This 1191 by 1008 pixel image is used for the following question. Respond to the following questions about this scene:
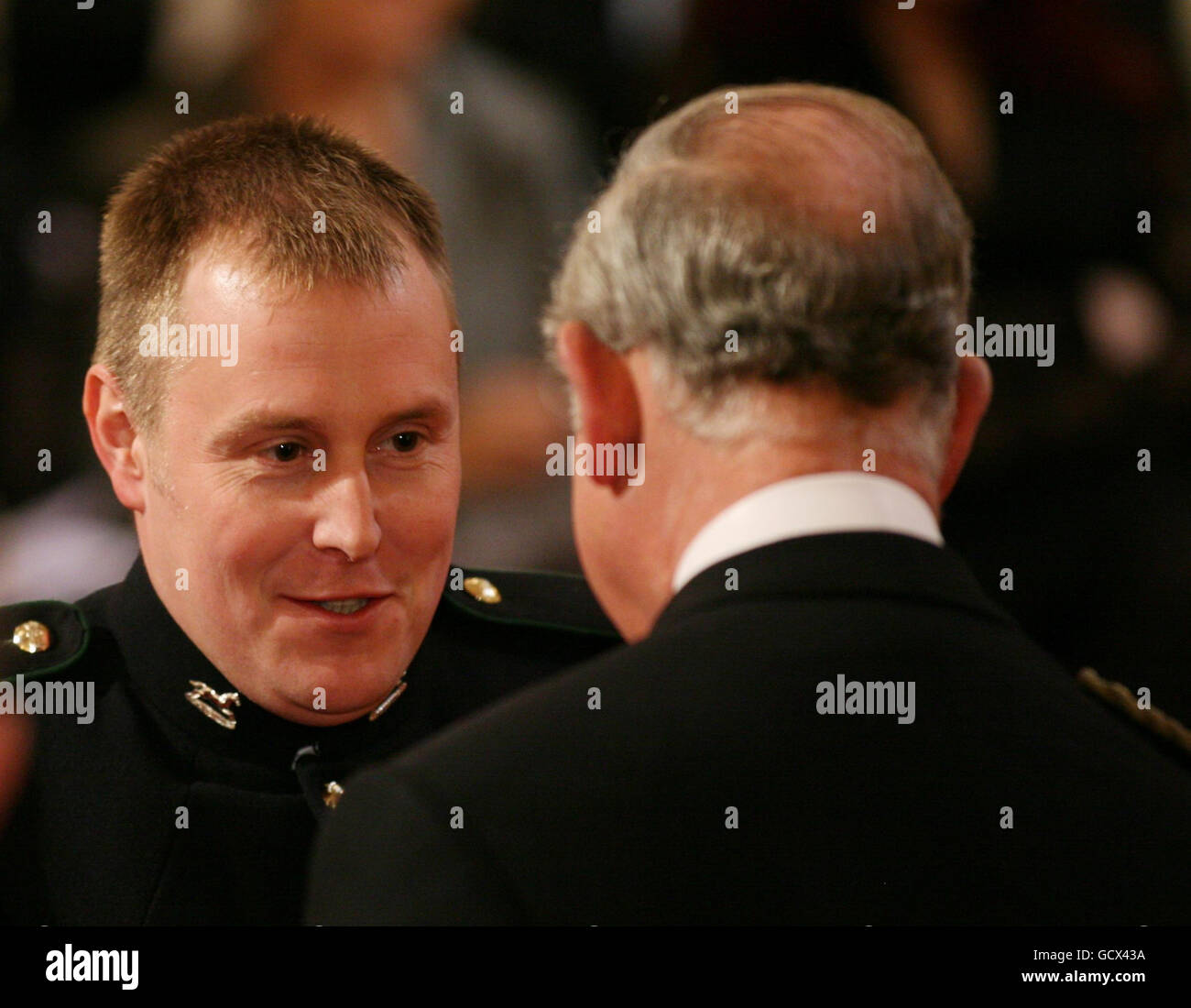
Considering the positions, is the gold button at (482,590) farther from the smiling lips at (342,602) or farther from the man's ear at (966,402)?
the man's ear at (966,402)

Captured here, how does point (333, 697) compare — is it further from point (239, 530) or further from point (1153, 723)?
point (1153, 723)

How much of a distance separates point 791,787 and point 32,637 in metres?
0.79

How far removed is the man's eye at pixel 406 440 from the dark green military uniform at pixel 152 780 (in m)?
0.26

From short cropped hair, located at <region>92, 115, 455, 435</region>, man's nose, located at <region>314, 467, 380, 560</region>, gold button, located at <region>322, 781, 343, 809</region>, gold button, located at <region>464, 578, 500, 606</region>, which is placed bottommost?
gold button, located at <region>322, 781, 343, 809</region>

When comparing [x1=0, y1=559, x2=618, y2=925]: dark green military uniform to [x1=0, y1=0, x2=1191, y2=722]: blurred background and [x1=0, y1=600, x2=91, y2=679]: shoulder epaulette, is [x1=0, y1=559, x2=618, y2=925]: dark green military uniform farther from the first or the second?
[x1=0, y1=0, x2=1191, y2=722]: blurred background

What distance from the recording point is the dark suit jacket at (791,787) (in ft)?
3.56

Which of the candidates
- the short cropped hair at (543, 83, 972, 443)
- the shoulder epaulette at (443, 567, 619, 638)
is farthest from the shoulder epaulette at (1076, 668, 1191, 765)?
the shoulder epaulette at (443, 567, 619, 638)

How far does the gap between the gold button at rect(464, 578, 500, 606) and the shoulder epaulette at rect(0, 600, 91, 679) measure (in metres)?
0.40

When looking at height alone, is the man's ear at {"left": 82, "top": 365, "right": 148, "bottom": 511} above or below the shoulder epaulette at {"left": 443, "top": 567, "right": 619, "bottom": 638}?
above

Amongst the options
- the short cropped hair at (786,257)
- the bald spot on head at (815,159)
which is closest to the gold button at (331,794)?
the short cropped hair at (786,257)

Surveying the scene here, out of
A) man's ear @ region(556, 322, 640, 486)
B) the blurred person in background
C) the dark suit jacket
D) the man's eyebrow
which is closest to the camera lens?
the dark suit jacket

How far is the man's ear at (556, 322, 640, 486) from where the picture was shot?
125 cm

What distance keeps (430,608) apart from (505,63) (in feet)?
2.02

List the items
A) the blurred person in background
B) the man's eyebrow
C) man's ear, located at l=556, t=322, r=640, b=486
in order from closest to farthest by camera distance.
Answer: man's ear, located at l=556, t=322, r=640, b=486
the man's eyebrow
the blurred person in background
